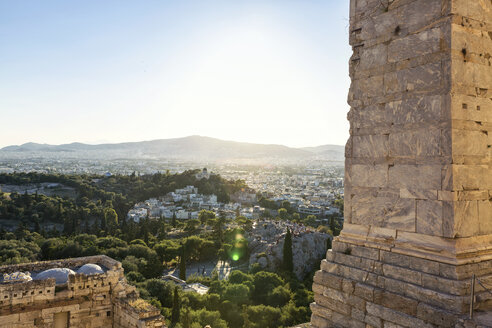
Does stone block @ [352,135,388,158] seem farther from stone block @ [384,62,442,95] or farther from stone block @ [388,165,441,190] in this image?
stone block @ [384,62,442,95]

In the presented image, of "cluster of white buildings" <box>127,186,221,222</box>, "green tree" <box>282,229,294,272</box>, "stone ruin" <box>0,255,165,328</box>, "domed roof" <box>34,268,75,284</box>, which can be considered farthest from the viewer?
"cluster of white buildings" <box>127,186,221,222</box>

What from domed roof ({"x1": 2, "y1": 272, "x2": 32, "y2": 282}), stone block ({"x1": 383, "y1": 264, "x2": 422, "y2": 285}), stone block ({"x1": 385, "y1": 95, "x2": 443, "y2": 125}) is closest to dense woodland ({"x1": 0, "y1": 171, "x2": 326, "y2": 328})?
domed roof ({"x1": 2, "y1": 272, "x2": 32, "y2": 282})

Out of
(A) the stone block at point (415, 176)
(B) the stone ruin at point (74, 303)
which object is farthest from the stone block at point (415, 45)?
(B) the stone ruin at point (74, 303)

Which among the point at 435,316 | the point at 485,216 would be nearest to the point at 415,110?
the point at 485,216

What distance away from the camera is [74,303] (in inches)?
383

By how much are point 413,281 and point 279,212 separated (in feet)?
175

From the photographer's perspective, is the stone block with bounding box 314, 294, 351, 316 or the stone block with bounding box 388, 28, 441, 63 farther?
the stone block with bounding box 314, 294, 351, 316

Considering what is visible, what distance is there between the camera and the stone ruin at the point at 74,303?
9.00 metres

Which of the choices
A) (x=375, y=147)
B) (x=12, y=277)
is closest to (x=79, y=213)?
(x=12, y=277)

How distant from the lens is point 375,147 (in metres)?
4.04

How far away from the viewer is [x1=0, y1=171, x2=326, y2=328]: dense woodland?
1892 centimetres

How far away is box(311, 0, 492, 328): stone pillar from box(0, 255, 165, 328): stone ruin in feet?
20.8

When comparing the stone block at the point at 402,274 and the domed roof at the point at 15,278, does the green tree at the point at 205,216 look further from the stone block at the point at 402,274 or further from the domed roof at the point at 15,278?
the stone block at the point at 402,274

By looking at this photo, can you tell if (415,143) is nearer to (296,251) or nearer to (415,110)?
(415,110)
